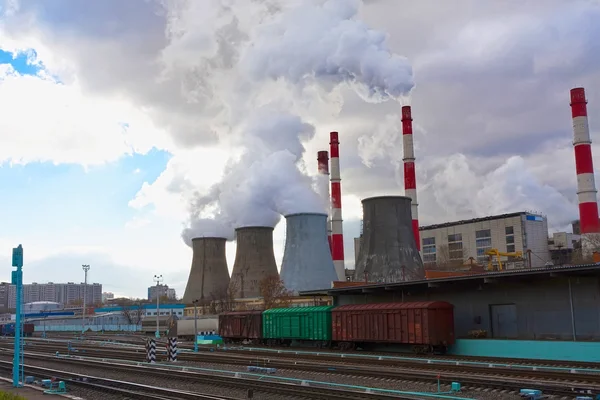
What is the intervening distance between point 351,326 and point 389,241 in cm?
2301

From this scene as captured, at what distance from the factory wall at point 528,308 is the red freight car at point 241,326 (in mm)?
12636

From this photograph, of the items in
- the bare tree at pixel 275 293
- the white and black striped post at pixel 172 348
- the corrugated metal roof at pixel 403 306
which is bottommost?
the white and black striped post at pixel 172 348

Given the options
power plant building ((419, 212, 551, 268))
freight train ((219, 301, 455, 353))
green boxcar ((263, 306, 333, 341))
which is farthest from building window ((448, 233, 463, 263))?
green boxcar ((263, 306, 333, 341))

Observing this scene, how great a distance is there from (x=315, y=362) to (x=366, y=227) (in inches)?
1228

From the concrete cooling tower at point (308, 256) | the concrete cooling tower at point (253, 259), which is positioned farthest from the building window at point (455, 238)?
the concrete cooling tower at point (308, 256)

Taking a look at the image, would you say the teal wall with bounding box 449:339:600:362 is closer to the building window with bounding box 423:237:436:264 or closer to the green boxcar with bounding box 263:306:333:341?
the green boxcar with bounding box 263:306:333:341

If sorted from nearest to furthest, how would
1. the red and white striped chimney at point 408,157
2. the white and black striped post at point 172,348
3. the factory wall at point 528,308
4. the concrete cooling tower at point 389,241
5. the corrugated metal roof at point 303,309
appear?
the factory wall at point 528,308
the white and black striped post at point 172,348
the corrugated metal roof at point 303,309
the concrete cooling tower at point 389,241
the red and white striped chimney at point 408,157

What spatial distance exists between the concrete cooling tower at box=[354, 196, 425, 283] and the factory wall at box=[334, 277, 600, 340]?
872 inches

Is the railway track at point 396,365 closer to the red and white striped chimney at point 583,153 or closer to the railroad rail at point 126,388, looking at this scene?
the railroad rail at point 126,388

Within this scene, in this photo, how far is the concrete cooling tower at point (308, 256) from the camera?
59.4m

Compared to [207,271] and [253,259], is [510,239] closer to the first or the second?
[207,271]

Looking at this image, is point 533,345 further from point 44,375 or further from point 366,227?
point 366,227

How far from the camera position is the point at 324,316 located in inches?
1363

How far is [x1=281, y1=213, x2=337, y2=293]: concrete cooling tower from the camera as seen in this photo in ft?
195
